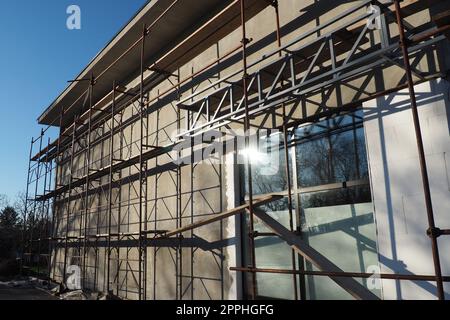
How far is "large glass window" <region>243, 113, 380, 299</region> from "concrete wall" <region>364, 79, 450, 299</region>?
0.31m

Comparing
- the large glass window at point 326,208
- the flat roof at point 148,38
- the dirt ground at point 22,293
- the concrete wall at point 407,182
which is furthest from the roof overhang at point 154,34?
the dirt ground at point 22,293

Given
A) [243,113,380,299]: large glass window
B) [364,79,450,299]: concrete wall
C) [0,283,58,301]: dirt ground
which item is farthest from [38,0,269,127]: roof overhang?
[0,283,58,301]: dirt ground

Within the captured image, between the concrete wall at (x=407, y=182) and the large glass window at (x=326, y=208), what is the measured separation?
1.02ft

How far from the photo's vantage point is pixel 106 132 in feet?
50.1

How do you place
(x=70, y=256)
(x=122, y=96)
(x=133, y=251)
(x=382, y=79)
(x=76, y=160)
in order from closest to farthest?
1. (x=382, y=79)
2. (x=133, y=251)
3. (x=122, y=96)
4. (x=70, y=256)
5. (x=76, y=160)

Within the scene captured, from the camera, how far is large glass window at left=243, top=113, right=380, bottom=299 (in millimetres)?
5746

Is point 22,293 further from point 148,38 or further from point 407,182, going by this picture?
point 407,182

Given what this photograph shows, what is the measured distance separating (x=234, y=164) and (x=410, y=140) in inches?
155

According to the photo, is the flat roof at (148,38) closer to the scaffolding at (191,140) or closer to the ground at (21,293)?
the scaffolding at (191,140)

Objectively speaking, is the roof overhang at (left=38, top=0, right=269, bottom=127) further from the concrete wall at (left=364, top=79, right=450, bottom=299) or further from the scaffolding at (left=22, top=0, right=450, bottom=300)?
the concrete wall at (left=364, top=79, right=450, bottom=299)

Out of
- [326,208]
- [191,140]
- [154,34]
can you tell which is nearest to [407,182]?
[326,208]

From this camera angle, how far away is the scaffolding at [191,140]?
5.00 m

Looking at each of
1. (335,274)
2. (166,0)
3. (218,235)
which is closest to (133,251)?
(218,235)

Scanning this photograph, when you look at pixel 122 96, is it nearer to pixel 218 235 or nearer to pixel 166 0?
pixel 166 0
